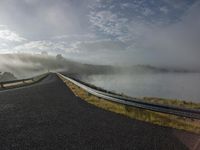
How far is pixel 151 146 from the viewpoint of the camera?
6422 millimetres

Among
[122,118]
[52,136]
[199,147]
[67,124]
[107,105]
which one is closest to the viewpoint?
[199,147]

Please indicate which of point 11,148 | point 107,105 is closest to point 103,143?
point 11,148

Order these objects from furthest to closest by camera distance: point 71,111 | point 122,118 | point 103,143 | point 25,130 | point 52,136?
point 71,111 → point 122,118 → point 25,130 → point 52,136 → point 103,143

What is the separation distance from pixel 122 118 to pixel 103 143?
3.21 metres

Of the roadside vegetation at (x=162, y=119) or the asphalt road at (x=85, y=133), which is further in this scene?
the roadside vegetation at (x=162, y=119)

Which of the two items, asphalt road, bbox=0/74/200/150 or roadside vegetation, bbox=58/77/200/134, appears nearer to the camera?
asphalt road, bbox=0/74/200/150

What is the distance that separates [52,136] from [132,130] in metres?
2.26

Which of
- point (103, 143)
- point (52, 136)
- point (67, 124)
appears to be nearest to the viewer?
point (103, 143)

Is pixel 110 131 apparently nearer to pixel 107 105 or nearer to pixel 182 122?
pixel 182 122

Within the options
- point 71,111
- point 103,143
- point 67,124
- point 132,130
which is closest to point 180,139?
point 132,130

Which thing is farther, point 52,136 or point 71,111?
point 71,111

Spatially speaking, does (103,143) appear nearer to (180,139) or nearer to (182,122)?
(180,139)

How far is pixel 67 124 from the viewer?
9.06 m

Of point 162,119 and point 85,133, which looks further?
point 162,119
